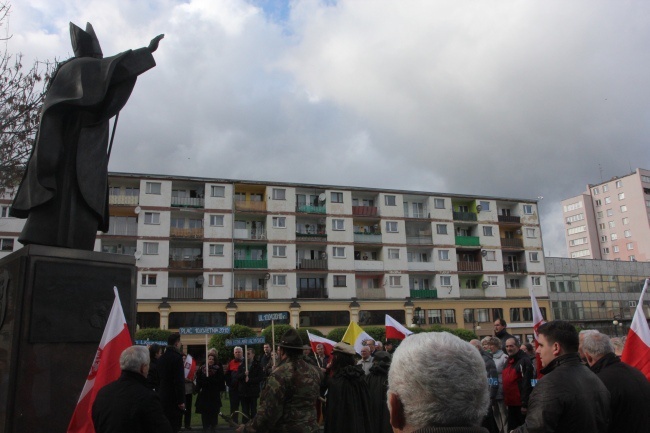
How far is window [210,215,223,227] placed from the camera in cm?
5072

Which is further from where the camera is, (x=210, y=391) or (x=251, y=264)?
(x=251, y=264)

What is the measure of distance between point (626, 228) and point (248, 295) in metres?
80.7

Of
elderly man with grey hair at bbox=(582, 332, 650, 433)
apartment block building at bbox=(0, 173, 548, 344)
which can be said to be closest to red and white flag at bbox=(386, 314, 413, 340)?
elderly man with grey hair at bbox=(582, 332, 650, 433)

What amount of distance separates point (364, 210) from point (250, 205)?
12103 millimetres

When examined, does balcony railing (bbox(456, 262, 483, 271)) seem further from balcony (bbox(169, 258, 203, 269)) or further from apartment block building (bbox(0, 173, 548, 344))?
balcony (bbox(169, 258, 203, 269))

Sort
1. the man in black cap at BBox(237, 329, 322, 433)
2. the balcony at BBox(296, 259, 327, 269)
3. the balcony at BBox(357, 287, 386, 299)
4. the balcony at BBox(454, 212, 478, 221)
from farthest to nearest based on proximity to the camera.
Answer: the balcony at BBox(454, 212, 478, 221), the balcony at BBox(357, 287, 386, 299), the balcony at BBox(296, 259, 327, 269), the man in black cap at BBox(237, 329, 322, 433)

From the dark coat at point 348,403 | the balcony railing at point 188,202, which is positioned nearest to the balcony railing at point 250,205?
the balcony railing at point 188,202

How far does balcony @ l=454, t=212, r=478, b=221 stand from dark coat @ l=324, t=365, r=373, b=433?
55.0m

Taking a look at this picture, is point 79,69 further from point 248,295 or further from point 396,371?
point 248,295

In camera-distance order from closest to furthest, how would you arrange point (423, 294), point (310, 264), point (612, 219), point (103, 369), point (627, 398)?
point (627, 398) → point (103, 369) → point (310, 264) → point (423, 294) → point (612, 219)

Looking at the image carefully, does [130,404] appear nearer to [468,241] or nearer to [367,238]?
[367,238]

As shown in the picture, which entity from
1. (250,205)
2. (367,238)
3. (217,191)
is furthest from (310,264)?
(217,191)

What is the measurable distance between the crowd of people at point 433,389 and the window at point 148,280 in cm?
4013

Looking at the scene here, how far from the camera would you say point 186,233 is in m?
49.9
